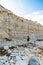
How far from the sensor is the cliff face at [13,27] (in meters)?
30.9

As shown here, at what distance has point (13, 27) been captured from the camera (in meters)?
33.1

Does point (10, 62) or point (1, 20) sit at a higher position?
point (1, 20)

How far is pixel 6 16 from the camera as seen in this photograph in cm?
3281

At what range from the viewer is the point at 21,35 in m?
33.4

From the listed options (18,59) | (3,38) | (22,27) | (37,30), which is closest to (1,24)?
(3,38)

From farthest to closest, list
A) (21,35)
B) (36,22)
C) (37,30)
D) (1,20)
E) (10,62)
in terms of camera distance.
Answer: (36,22), (37,30), (21,35), (1,20), (10,62)

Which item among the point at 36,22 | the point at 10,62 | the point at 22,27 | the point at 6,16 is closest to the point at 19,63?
the point at 10,62

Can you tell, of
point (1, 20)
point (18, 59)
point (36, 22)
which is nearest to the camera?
point (18, 59)

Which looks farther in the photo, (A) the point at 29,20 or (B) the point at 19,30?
(A) the point at 29,20

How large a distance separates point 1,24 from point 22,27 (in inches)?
218

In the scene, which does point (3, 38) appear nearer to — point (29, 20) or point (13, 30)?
point (13, 30)

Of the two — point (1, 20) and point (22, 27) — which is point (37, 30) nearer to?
point (22, 27)

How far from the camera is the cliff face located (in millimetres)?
30862

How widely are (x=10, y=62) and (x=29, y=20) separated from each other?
27894 millimetres
